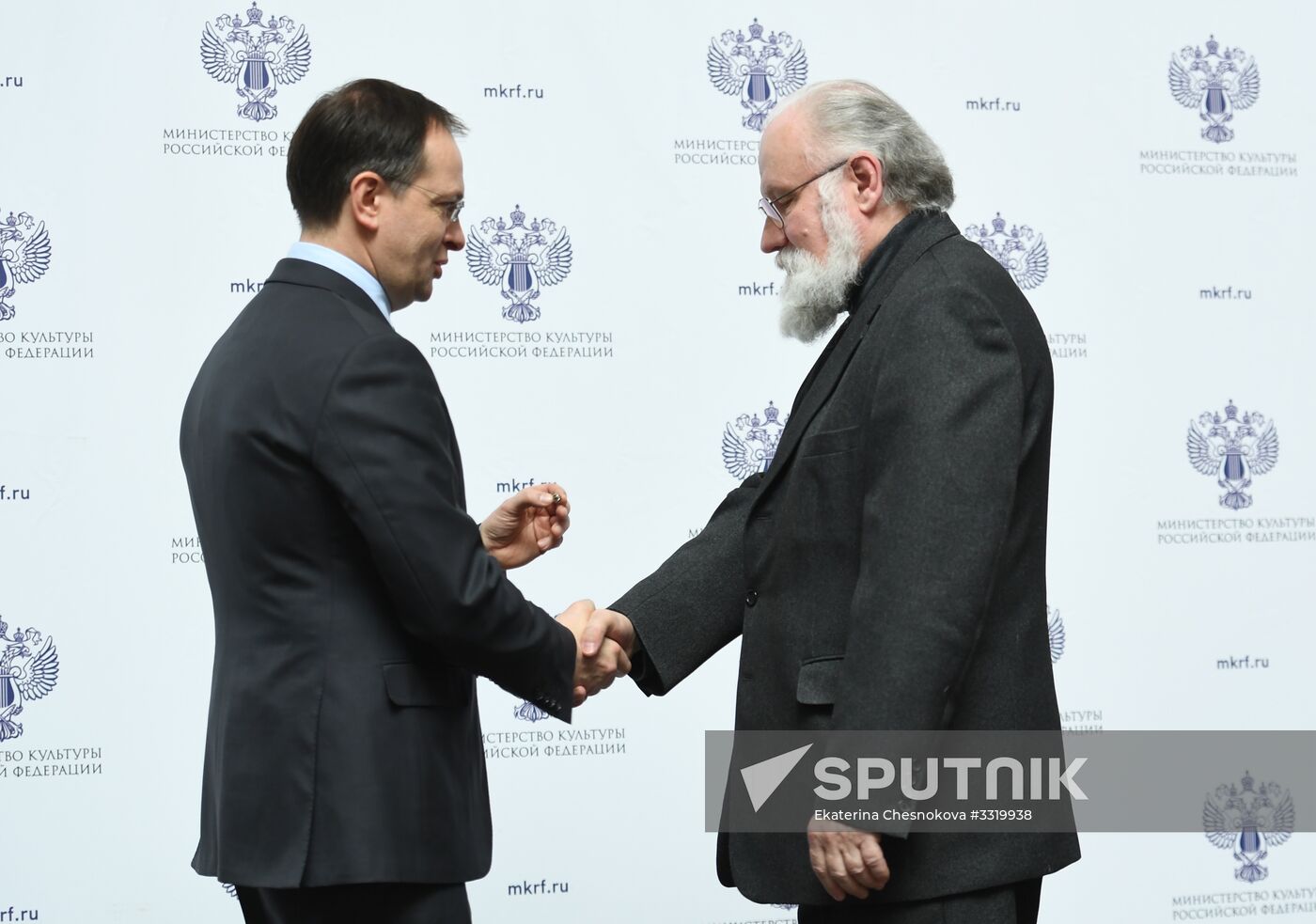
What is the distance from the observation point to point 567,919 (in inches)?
139

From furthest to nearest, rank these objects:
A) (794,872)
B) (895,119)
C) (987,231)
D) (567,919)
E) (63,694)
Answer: (987,231), (567,919), (63,694), (895,119), (794,872)

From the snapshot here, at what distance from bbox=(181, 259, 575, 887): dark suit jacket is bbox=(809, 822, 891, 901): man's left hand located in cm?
50

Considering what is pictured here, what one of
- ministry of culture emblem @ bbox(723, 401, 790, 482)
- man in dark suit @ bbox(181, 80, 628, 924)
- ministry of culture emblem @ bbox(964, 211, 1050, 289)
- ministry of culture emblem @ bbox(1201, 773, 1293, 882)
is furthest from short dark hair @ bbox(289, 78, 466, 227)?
ministry of culture emblem @ bbox(1201, 773, 1293, 882)

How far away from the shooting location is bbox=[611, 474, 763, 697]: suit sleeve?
8.12ft

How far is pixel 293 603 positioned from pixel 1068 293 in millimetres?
2787

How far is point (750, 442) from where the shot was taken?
3670 mm

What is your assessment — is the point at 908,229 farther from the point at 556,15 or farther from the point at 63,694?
the point at 63,694

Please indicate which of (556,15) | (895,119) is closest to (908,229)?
(895,119)

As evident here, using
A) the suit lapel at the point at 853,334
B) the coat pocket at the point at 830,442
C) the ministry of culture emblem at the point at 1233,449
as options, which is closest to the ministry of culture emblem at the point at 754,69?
the ministry of culture emblem at the point at 1233,449

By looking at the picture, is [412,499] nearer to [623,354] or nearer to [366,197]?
[366,197]

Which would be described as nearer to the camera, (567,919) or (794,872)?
(794,872)

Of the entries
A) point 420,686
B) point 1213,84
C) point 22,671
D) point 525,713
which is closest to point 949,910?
point 420,686

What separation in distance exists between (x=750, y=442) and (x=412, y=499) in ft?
6.60

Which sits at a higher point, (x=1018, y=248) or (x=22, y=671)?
(x=1018, y=248)
